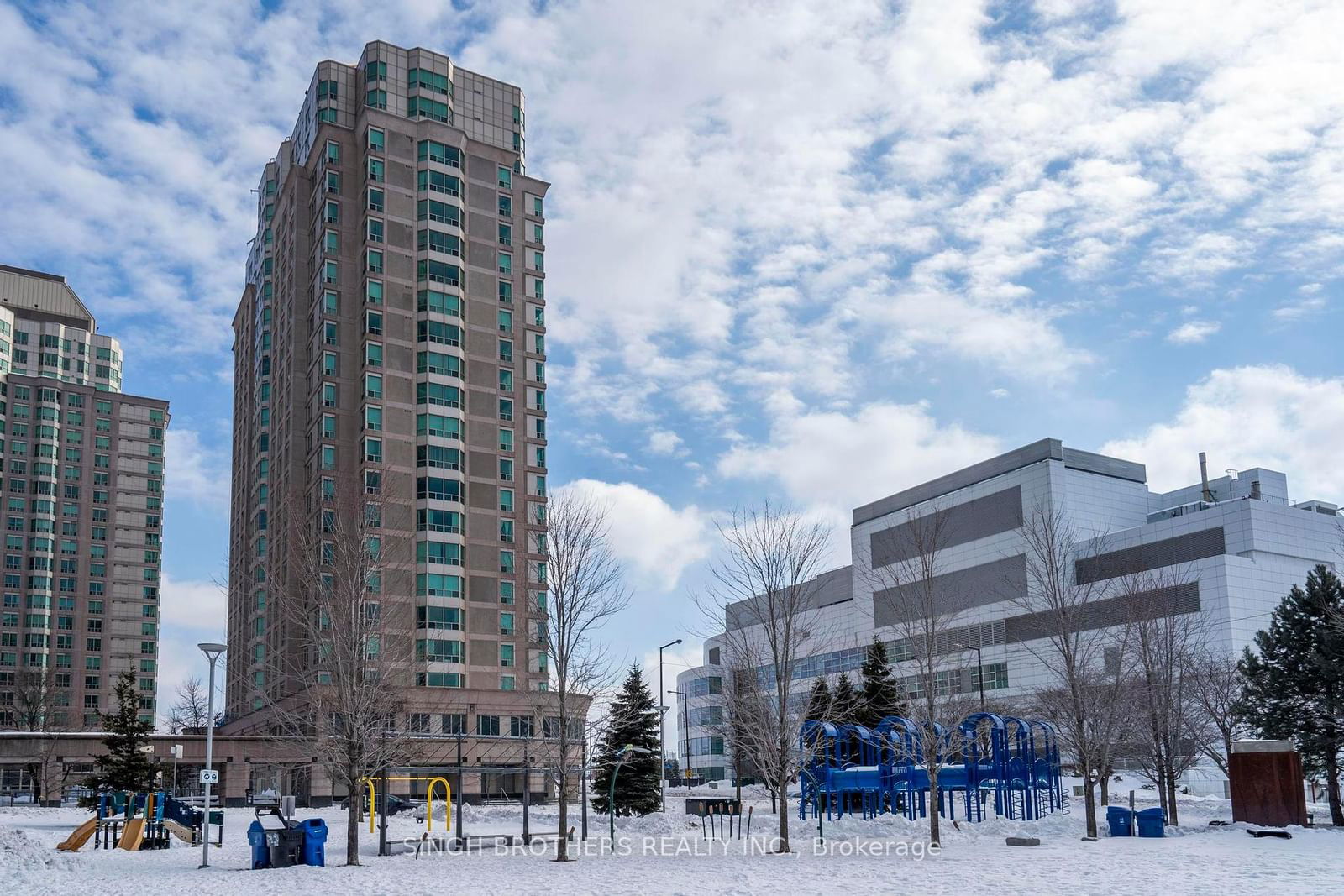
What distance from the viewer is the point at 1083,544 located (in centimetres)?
9606

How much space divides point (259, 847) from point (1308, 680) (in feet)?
106

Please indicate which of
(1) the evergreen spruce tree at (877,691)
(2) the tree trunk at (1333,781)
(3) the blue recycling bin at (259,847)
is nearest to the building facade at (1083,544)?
(1) the evergreen spruce tree at (877,691)

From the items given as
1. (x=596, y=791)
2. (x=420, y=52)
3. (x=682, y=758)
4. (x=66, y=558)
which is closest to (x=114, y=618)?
(x=66, y=558)

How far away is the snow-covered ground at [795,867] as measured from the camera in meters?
21.8

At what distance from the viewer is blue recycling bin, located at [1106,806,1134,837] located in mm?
33938

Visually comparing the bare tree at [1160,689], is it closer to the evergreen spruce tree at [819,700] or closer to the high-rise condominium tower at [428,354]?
the evergreen spruce tree at [819,700]

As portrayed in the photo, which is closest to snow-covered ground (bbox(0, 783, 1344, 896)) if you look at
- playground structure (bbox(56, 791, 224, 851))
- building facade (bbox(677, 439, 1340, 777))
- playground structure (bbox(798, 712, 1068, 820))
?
playground structure (bbox(56, 791, 224, 851))

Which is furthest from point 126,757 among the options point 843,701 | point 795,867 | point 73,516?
point 73,516

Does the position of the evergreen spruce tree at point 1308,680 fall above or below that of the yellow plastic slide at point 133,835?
above

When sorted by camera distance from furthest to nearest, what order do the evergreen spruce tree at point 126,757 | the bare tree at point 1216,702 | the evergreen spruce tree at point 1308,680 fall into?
the evergreen spruce tree at point 126,757 < the bare tree at point 1216,702 < the evergreen spruce tree at point 1308,680

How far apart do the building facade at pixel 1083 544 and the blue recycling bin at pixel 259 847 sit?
182 feet

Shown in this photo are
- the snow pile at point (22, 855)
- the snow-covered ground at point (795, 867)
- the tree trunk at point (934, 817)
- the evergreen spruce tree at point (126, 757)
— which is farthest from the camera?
the evergreen spruce tree at point (126, 757)

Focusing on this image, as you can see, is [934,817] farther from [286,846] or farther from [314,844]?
[286,846]

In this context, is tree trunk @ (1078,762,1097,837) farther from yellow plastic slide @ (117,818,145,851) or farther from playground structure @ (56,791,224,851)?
yellow plastic slide @ (117,818,145,851)
